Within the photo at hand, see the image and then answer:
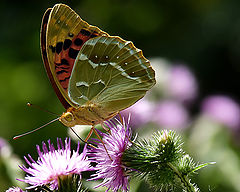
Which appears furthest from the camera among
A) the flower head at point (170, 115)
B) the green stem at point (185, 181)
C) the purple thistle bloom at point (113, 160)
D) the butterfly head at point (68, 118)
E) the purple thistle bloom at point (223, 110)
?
the purple thistle bloom at point (223, 110)

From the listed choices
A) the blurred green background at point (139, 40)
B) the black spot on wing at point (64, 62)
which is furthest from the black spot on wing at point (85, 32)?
the blurred green background at point (139, 40)

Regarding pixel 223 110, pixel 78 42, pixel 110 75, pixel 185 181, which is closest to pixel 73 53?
pixel 78 42

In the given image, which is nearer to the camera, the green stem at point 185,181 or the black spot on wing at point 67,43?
the green stem at point 185,181

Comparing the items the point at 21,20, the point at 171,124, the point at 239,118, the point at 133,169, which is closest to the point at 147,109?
the point at 171,124

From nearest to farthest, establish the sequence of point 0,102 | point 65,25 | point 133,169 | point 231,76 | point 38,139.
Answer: point 133,169, point 65,25, point 38,139, point 0,102, point 231,76

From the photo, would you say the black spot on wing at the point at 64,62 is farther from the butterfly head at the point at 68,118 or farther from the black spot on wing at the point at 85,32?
the butterfly head at the point at 68,118

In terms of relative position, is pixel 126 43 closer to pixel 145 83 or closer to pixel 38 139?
pixel 145 83

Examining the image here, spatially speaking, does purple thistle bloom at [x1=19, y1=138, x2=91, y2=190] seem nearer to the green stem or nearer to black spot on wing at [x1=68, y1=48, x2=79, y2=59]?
the green stem
